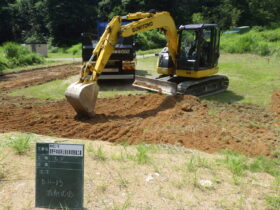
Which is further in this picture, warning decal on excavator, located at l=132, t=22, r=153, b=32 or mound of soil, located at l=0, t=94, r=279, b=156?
warning decal on excavator, located at l=132, t=22, r=153, b=32

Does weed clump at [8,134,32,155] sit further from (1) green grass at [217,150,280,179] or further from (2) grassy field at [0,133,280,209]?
(1) green grass at [217,150,280,179]

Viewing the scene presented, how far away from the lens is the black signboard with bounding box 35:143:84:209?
306 centimetres

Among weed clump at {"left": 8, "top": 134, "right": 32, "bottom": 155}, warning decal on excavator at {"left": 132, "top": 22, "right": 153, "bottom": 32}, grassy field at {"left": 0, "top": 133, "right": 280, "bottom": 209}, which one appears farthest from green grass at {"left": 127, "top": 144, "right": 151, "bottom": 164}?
warning decal on excavator at {"left": 132, "top": 22, "right": 153, "bottom": 32}

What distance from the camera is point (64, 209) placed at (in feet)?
10.8

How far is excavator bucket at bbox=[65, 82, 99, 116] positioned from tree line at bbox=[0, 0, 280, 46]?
4445 centimetres

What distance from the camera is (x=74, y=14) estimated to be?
54.5 meters

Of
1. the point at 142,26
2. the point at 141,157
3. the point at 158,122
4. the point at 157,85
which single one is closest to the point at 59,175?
the point at 141,157

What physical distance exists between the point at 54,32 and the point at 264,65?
4519cm

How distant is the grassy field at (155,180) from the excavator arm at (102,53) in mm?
2339

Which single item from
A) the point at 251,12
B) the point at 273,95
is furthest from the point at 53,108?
the point at 251,12

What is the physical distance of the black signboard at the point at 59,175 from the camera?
306 cm

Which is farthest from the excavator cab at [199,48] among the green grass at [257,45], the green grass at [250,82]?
the green grass at [257,45]

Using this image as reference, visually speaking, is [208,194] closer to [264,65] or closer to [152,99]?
[152,99]

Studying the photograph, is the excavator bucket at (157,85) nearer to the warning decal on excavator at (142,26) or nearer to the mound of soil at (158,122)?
the mound of soil at (158,122)
